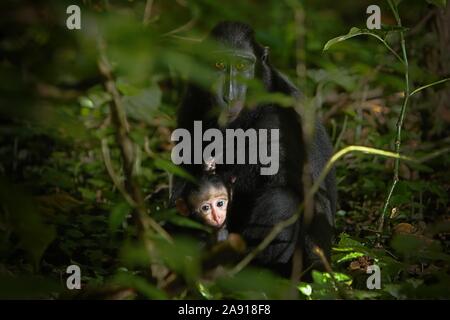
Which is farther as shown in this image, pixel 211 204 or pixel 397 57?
pixel 211 204

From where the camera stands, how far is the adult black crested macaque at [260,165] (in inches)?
141

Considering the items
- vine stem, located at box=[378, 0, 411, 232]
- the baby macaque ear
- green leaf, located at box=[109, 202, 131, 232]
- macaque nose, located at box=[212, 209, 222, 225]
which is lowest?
macaque nose, located at box=[212, 209, 222, 225]

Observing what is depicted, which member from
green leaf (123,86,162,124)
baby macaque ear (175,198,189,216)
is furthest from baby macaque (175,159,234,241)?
green leaf (123,86,162,124)

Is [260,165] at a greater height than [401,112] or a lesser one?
lesser

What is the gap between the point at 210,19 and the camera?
738 cm

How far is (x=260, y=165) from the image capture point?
3869mm

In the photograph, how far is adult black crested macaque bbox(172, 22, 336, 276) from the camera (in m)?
3.59

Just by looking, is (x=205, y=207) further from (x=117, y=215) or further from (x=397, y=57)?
(x=117, y=215)

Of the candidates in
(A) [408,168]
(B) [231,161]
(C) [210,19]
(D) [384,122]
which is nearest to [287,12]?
(C) [210,19]

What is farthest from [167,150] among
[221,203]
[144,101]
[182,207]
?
[221,203]

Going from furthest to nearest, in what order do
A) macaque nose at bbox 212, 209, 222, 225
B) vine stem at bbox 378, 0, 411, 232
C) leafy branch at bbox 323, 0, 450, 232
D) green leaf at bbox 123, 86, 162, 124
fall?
green leaf at bbox 123, 86, 162, 124
macaque nose at bbox 212, 209, 222, 225
vine stem at bbox 378, 0, 411, 232
leafy branch at bbox 323, 0, 450, 232

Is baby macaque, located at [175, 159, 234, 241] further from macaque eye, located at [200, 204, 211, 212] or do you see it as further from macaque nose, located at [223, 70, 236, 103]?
macaque nose, located at [223, 70, 236, 103]

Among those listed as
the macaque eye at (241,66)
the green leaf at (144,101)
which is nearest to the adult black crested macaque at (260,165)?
the macaque eye at (241,66)

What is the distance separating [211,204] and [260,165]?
0.39 m
